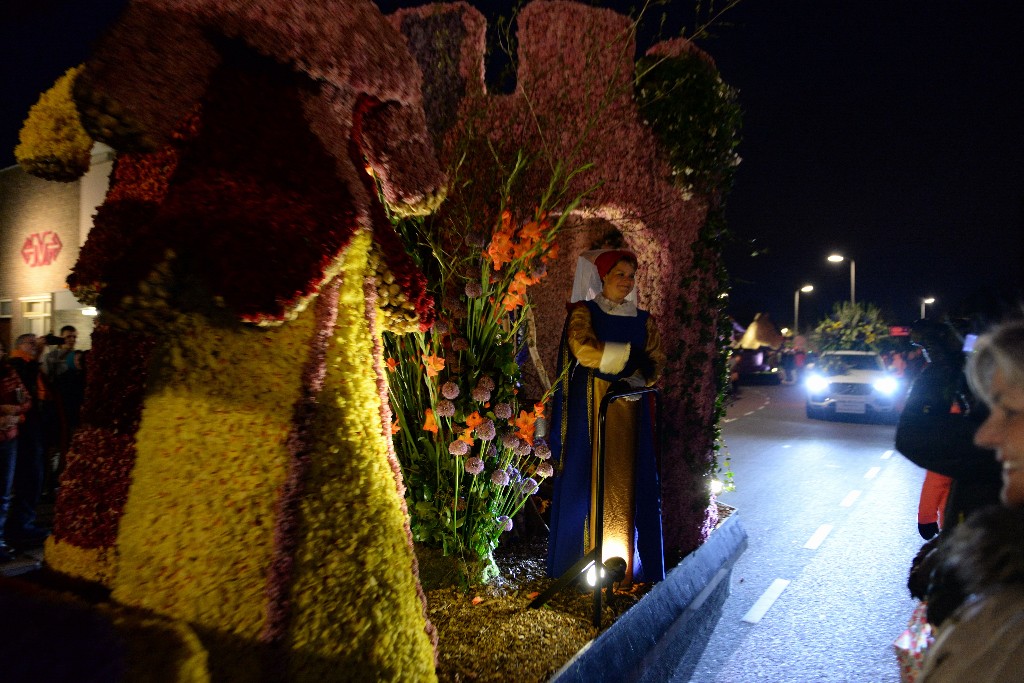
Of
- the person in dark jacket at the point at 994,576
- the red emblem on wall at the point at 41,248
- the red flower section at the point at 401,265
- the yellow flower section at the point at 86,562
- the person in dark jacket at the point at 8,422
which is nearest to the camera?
the person in dark jacket at the point at 994,576

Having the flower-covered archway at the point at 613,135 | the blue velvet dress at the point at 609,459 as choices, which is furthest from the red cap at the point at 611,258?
the flower-covered archway at the point at 613,135

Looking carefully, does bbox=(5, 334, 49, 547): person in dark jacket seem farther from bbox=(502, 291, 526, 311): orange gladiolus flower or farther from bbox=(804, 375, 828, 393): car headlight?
bbox=(804, 375, 828, 393): car headlight

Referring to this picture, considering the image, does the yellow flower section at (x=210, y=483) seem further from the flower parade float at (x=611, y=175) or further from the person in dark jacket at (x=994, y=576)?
the flower parade float at (x=611, y=175)

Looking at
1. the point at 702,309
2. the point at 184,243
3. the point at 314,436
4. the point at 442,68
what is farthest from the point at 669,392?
the point at 184,243

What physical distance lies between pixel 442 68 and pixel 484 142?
25.0 inches

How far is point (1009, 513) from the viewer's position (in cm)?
122

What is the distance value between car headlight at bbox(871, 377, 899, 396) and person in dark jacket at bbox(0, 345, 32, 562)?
14983 mm

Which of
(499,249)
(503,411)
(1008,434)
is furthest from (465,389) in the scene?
(1008,434)

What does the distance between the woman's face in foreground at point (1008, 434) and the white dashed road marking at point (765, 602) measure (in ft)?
10.7

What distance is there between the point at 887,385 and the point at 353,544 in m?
15.4

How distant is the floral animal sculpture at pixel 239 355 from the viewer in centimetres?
152

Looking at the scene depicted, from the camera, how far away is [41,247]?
13.3m

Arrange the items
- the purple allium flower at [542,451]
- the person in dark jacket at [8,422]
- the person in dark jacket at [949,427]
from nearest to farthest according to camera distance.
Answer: the person in dark jacket at [949,427], the purple allium flower at [542,451], the person in dark jacket at [8,422]

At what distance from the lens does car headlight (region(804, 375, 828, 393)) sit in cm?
1502
